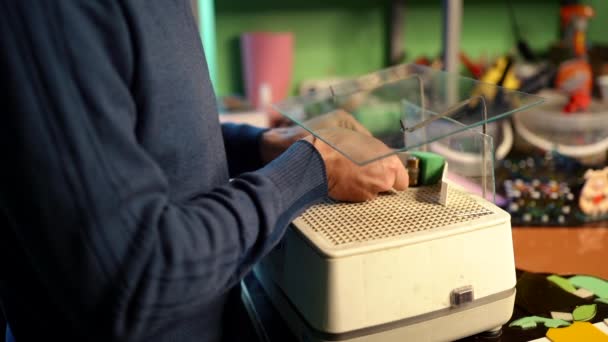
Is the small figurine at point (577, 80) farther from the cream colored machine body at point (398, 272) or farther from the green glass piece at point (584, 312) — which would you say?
the cream colored machine body at point (398, 272)

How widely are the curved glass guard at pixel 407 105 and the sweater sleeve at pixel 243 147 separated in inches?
2.2

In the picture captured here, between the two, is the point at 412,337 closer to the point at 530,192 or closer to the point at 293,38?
the point at 530,192

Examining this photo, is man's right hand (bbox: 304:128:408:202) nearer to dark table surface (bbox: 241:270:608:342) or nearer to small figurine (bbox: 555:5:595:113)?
dark table surface (bbox: 241:270:608:342)

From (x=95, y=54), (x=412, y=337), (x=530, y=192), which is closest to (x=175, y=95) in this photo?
(x=95, y=54)

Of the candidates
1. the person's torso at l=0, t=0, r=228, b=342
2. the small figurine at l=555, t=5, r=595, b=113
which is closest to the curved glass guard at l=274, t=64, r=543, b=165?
the person's torso at l=0, t=0, r=228, b=342

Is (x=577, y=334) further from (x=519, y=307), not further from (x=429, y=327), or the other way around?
(x=429, y=327)

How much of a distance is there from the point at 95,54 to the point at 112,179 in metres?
0.10

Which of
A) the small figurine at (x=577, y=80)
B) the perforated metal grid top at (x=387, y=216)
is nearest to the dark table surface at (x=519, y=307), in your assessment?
the perforated metal grid top at (x=387, y=216)

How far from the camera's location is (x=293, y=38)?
1.76 m

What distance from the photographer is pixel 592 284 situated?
30.8 inches

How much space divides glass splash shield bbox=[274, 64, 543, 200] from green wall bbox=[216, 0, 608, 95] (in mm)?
771

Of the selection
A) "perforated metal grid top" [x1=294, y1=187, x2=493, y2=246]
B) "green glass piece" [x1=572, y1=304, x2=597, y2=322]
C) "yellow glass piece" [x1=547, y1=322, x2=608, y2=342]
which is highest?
"perforated metal grid top" [x1=294, y1=187, x2=493, y2=246]

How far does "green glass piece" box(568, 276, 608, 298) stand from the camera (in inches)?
29.8

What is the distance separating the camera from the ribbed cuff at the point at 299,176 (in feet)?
1.77
